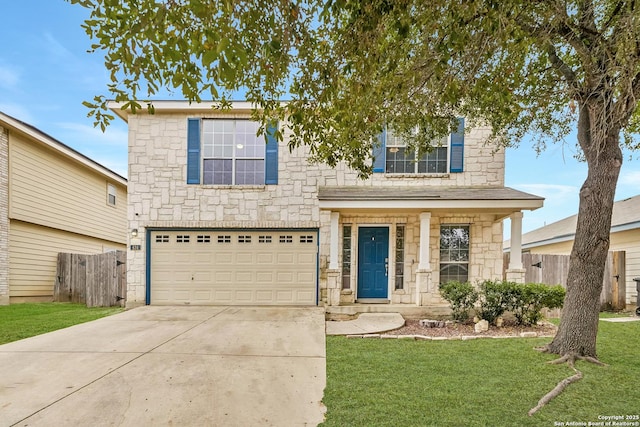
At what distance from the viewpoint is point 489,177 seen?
29.8 ft

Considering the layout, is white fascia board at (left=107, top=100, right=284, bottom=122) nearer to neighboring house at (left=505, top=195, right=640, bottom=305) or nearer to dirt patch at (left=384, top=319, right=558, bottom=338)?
dirt patch at (left=384, top=319, right=558, bottom=338)

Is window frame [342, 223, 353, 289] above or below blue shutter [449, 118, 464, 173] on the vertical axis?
below

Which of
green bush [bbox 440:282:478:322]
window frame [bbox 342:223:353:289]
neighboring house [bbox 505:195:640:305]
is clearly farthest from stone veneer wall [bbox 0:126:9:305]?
neighboring house [bbox 505:195:640:305]

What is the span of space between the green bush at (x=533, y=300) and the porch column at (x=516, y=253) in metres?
1.34

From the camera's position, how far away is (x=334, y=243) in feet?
27.7

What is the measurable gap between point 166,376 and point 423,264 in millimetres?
6116

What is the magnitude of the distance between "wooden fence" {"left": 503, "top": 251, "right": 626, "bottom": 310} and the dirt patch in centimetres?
322

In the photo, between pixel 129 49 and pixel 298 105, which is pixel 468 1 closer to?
pixel 298 105

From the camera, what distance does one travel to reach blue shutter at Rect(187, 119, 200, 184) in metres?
9.30

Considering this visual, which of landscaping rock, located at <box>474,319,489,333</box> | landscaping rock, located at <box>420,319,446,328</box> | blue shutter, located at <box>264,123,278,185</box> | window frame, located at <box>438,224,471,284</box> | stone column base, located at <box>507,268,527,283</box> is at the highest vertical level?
blue shutter, located at <box>264,123,278,185</box>

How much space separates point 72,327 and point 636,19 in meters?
9.63

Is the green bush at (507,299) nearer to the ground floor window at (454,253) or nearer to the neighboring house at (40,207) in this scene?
the ground floor window at (454,253)

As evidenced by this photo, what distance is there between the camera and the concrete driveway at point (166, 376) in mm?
3133

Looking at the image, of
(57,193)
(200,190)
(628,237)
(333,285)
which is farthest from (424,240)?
(57,193)
